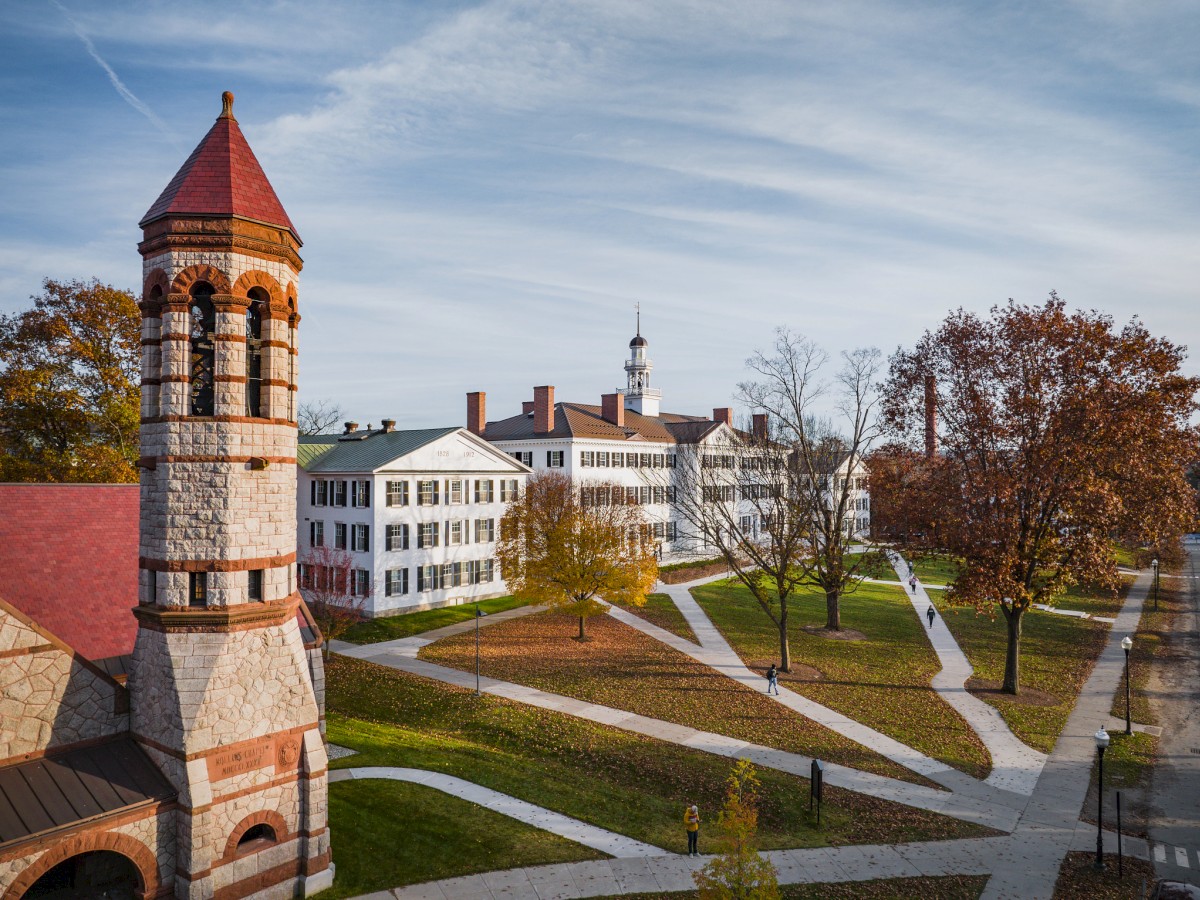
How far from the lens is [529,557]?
3750 cm

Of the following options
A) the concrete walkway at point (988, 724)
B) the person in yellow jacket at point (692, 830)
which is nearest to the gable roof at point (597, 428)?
the concrete walkway at point (988, 724)

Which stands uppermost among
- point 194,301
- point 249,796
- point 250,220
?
point 250,220

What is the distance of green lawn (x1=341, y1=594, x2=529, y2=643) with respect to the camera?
35281 mm

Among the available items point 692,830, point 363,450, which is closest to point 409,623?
point 363,450

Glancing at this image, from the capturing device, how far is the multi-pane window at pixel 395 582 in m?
38.5

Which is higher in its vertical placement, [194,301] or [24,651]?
[194,301]

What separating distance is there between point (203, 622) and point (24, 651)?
2.49 m

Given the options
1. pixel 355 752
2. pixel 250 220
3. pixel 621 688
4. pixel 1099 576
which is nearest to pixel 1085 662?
pixel 1099 576

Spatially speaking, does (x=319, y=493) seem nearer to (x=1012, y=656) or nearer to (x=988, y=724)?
(x=988, y=724)

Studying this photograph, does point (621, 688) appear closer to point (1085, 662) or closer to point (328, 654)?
point (328, 654)

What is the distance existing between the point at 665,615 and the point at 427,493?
14.9 m

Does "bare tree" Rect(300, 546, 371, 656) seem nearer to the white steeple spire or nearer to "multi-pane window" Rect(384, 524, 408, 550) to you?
"multi-pane window" Rect(384, 524, 408, 550)

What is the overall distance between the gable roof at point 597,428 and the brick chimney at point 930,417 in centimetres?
2738

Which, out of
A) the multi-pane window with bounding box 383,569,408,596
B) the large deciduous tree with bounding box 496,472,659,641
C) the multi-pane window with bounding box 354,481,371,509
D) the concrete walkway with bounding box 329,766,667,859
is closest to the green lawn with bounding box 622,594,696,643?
the large deciduous tree with bounding box 496,472,659,641
